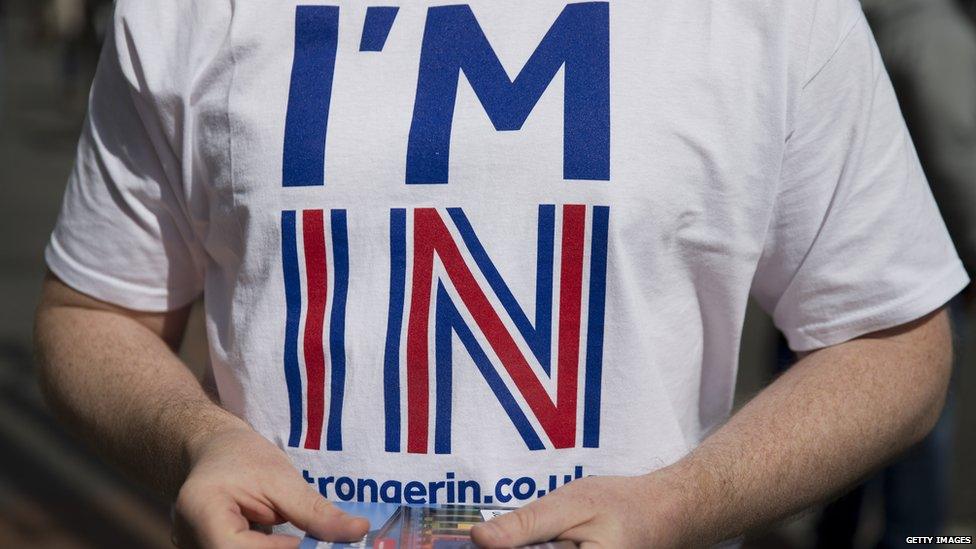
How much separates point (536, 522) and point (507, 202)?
390 millimetres

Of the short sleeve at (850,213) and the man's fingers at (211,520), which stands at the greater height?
the short sleeve at (850,213)

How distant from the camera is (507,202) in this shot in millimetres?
1265

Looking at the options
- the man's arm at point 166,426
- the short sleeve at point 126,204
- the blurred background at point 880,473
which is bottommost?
the blurred background at point 880,473

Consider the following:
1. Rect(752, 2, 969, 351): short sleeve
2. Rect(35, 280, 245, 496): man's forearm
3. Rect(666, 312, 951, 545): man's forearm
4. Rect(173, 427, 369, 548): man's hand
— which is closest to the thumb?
Rect(173, 427, 369, 548): man's hand

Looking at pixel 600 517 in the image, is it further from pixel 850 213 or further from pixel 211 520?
pixel 850 213

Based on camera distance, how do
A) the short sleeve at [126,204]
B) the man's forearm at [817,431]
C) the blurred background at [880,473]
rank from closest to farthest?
the man's forearm at [817,431]
the short sleeve at [126,204]
the blurred background at [880,473]

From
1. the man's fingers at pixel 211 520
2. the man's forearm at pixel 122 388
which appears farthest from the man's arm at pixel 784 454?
the man's forearm at pixel 122 388

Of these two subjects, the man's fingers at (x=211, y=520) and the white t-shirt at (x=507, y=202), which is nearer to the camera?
the man's fingers at (x=211, y=520)

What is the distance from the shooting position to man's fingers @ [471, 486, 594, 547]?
0.99m

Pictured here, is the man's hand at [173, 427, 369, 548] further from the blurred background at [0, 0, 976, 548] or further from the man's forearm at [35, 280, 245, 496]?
the blurred background at [0, 0, 976, 548]

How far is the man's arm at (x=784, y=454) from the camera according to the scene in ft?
3.48

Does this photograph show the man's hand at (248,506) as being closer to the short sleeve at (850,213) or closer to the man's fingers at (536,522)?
the man's fingers at (536,522)

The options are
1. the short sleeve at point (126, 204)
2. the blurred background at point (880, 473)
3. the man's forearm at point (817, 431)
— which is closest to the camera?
the man's forearm at point (817, 431)

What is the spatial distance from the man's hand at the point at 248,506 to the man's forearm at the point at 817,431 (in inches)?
14.5
